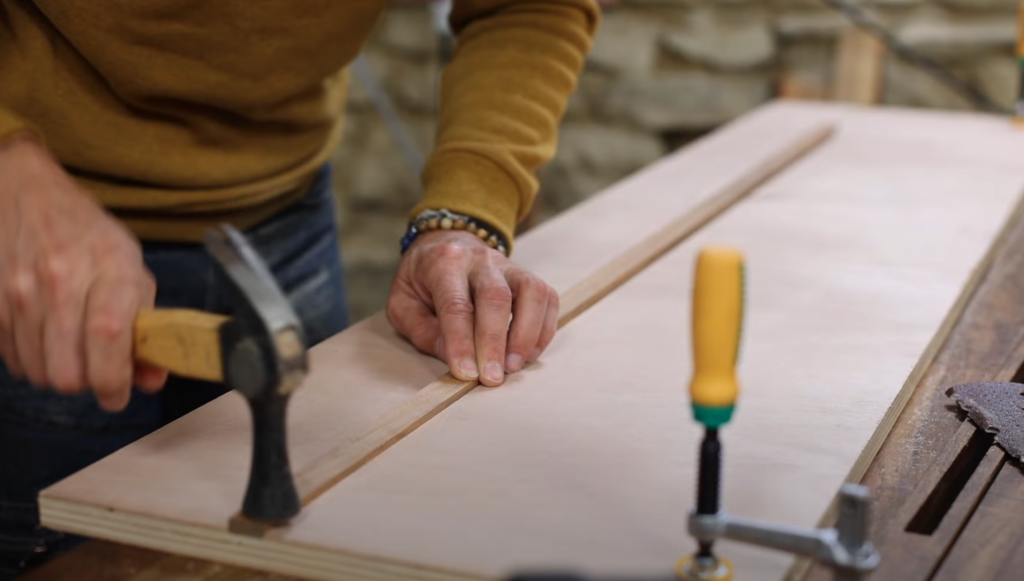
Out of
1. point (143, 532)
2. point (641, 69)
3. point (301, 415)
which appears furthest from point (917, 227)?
point (641, 69)

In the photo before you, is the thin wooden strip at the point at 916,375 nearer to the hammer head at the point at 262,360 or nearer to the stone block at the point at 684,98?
the hammer head at the point at 262,360

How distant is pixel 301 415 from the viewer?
1.07 metres

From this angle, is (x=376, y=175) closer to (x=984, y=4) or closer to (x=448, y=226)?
(x=984, y=4)

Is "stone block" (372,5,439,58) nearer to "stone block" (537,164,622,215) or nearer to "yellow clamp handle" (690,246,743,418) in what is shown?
"stone block" (537,164,622,215)

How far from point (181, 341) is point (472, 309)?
0.36 metres

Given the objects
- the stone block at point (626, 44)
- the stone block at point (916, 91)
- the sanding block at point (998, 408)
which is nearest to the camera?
the sanding block at point (998, 408)

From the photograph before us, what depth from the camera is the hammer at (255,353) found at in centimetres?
83

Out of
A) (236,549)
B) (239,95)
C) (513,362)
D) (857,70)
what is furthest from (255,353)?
(857,70)

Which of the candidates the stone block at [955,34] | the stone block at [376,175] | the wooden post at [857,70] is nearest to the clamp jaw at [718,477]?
the wooden post at [857,70]

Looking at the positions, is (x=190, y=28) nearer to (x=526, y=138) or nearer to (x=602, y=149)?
(x=526, y=138)

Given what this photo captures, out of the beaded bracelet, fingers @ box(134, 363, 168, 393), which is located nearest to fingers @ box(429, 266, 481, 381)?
the beaded bracelet

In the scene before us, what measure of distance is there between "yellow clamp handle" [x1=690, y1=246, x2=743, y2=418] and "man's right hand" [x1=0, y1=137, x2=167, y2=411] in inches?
16.5

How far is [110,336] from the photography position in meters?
0.92

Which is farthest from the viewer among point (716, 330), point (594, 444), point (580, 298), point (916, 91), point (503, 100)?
point (916, 91)
